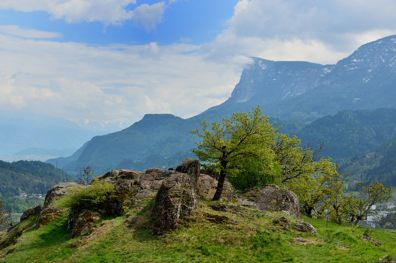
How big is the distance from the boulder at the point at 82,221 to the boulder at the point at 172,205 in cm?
829

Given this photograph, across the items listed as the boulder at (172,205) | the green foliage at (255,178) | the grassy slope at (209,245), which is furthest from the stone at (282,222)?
the green foliage at (255,178)

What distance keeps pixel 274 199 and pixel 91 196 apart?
83.0 feet

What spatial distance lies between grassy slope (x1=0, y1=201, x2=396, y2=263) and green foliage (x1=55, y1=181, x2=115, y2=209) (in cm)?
457

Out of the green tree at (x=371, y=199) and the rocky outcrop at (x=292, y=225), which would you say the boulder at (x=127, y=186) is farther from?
the green tree at (x=371, y=199)

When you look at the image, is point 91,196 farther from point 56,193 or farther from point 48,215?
point 56,193

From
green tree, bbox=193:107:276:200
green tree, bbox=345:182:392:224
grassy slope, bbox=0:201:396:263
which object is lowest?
green tree, bbox=345:182:392:224

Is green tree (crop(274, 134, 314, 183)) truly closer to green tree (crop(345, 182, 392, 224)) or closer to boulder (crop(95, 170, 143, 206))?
green tree (crop(345, 182, 392, 224))

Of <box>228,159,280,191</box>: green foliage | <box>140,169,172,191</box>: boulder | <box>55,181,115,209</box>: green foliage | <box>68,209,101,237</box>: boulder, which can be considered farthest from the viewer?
<box>228,159,280,191</box>: green foliage

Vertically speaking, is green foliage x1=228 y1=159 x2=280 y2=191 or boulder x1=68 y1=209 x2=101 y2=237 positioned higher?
green foliage x1=228 y1=159 x2=280 y2=191

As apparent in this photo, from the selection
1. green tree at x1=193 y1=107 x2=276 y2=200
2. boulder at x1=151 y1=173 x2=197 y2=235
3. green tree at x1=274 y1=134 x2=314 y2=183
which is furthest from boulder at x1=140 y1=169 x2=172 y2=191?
green tree at x1=274 y1=134 x2=314 y2=183

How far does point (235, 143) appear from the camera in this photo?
55500 mm

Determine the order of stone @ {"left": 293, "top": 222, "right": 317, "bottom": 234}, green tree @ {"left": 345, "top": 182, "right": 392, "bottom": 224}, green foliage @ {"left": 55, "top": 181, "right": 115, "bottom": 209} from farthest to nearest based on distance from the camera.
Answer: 1. green tree @ {"left": 345, "top": 182, "right": 392, "bottom": 224}
2. green foliage @ {"left": 55, "top": 181, "right": 115, "bottom": 209}
3. stone @ {"left": 293, "top": 222, "right": 317, "bottom": 234}

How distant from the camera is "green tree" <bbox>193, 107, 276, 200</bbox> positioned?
54656mm

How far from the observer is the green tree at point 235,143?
179ft
